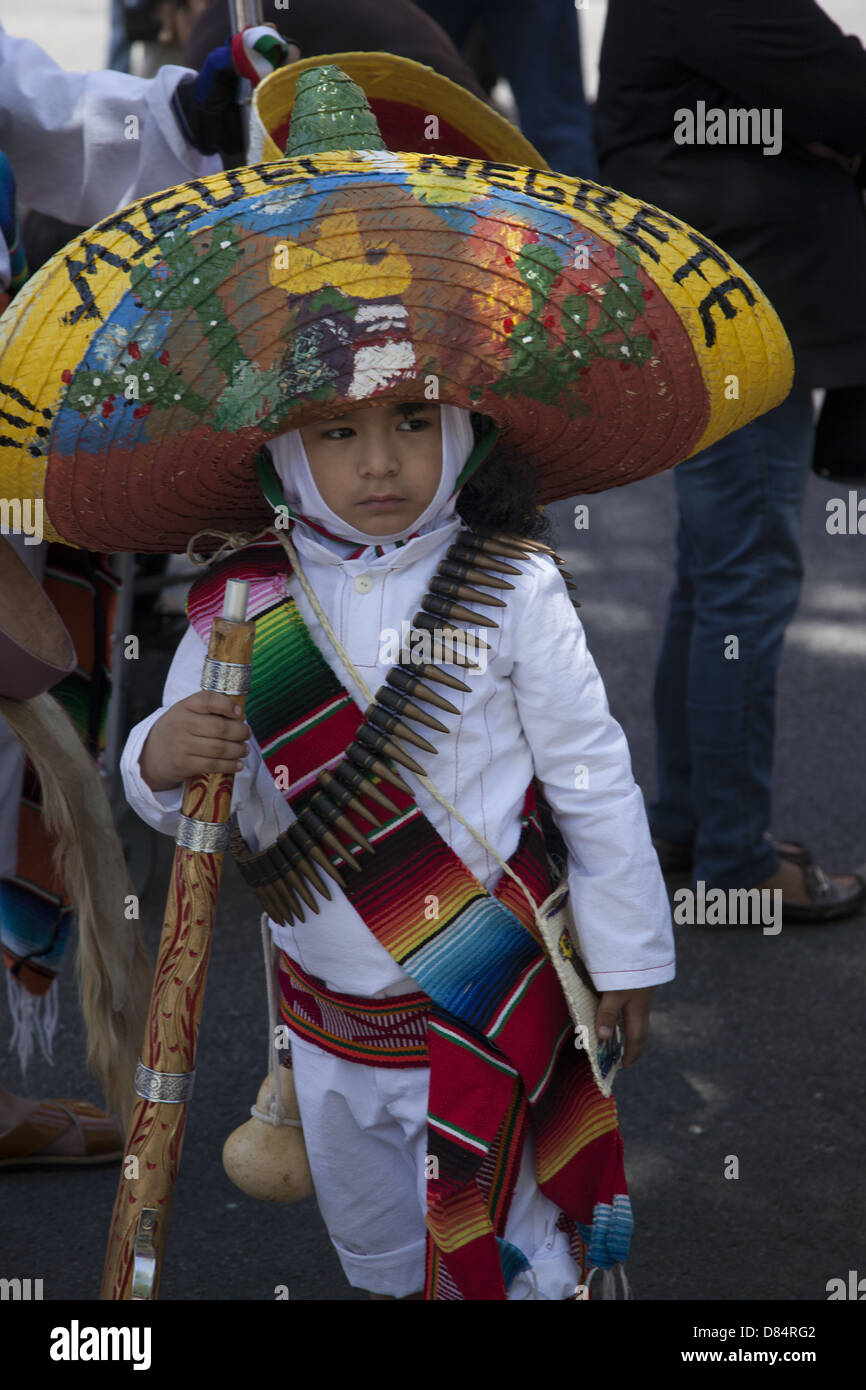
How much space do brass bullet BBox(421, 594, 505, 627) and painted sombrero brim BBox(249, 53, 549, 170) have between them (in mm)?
708

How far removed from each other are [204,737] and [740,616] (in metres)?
2.25

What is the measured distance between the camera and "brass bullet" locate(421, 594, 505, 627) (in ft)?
7.43

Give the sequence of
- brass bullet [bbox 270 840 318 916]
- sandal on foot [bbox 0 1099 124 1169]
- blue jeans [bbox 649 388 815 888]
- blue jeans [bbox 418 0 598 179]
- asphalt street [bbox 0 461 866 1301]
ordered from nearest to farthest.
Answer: brass bullet [bbox 270 840 318 916], asphalt street [bbox 0 461 866 1301], sandal on foot [bbox 0 1099 124 1169], blue jeans [bbox 649 388 815 888], blue jeans [bbox 418 0 598 179]

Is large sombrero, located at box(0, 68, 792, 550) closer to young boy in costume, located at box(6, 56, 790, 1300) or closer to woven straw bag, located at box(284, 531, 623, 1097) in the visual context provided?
young boy in costume, located at box(6, 56, 790, 1300)

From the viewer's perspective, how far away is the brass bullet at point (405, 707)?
7.43 ft

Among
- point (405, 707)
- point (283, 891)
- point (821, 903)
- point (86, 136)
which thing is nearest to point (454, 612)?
point (405, 707)

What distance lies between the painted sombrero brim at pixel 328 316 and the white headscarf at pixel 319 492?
6 cm

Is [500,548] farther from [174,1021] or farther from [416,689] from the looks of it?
[174,1021]

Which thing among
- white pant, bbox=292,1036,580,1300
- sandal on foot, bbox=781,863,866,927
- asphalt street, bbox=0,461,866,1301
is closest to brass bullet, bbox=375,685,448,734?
white pant, bbox=292,1036,580,1300

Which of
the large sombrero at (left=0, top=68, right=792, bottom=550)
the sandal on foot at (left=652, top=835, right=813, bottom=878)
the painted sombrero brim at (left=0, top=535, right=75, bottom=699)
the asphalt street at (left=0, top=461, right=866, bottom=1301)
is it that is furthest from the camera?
the sandal on foot at (left=652, top=835, right=813, bottom=878)

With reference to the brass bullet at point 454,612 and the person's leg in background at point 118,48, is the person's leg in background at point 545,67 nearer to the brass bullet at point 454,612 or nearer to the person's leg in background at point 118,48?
the person's leg in background at point 118,48

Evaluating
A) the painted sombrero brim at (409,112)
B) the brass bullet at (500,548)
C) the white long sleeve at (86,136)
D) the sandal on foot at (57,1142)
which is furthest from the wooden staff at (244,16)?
the sandal on foot at (57,1142)

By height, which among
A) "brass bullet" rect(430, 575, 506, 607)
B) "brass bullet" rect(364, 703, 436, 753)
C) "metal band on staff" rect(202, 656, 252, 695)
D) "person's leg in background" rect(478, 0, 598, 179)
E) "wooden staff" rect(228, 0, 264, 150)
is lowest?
"brass bullet" rect(364, 703, 436, 753)
